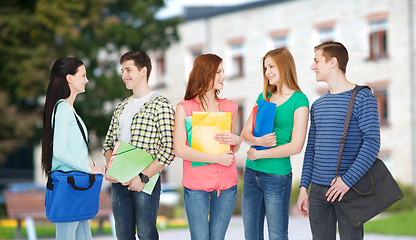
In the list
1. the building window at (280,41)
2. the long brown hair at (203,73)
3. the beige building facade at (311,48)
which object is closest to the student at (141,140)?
the long brown hair at (203,73)

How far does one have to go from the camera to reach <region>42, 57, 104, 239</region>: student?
473cm

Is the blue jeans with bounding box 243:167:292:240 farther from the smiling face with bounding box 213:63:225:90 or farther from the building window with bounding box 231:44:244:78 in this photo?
the building window with bounding box 231:44:244:78

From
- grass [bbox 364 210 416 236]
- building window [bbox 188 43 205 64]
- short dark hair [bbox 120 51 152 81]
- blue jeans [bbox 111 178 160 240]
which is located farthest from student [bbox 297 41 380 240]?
building window [bbox 188 43 205 64]

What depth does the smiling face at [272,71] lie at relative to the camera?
187 inches

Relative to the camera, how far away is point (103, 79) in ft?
68.7

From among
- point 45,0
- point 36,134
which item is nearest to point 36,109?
point 36,134

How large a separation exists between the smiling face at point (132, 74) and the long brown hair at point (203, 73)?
1.63 feet

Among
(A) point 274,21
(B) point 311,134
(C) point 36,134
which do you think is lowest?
(C) point 36,134

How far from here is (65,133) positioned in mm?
4734

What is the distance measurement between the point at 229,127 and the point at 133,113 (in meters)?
0.85

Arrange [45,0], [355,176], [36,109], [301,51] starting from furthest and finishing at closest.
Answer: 1. [301,51]
2. [36,109]
3. [45,0]
4. [355,176]

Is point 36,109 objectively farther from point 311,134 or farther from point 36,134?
point 311,134

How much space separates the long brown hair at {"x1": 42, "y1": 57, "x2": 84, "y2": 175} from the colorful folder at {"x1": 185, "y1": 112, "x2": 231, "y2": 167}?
1.14 m

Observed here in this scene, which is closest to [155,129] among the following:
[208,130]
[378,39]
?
[208,130]
